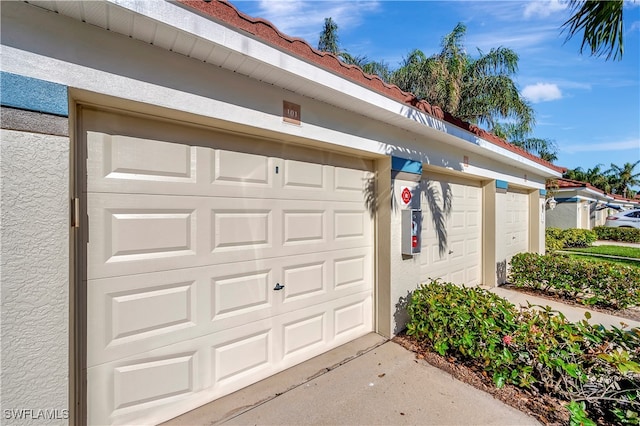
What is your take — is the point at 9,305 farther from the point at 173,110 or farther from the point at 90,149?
the point at 173,110

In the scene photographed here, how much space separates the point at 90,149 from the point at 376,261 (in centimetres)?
361

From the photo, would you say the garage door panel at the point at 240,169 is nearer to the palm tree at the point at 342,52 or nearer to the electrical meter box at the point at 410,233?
the electrical meter box at the point at 410,233

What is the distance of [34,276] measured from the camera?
182 centimetres

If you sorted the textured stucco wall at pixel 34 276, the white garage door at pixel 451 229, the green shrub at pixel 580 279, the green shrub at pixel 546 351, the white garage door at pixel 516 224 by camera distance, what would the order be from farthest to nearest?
1. the white garage door at pixel 516 224
2. the green shrub at pixel 580 279
3. the white garage door at pixel 451 229
4. the green shrub at pixel 546 351
5. the textured stucco wall at pixel 34 276

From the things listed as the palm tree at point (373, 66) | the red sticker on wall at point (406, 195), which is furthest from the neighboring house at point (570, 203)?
the red sticker on wall at point (406, 195)

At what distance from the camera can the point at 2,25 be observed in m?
1.74

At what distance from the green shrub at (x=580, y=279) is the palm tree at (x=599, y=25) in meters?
3.96

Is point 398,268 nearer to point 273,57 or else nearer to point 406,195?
point 406,195

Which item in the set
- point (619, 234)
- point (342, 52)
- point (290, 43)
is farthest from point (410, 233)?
point (619, 234)

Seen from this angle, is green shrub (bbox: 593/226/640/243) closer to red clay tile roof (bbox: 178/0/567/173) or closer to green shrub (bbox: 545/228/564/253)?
green shrub (bbox: 545/228/564/253)

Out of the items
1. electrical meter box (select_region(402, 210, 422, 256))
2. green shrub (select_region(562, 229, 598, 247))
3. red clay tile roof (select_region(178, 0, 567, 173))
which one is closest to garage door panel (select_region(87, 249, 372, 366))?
electrical meter box (select_region(402, 210, 422, 256))

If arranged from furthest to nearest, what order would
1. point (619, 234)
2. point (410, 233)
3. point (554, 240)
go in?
point (619, 234) < point (554, 240) < point (410, 233)

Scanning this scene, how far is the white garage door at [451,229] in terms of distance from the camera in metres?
5.28

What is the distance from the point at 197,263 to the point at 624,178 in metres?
51.5
